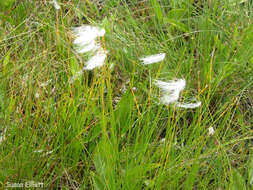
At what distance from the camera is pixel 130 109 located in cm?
124

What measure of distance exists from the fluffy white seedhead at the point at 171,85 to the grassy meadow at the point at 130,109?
0.03m

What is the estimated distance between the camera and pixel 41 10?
5.94 feet

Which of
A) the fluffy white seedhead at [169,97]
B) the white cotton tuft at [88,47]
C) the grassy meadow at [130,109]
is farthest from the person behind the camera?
the white cotton tuft at [88,47]

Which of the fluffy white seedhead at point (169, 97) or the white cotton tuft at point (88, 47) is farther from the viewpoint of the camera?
the white cotton tuft at point (88, 47)

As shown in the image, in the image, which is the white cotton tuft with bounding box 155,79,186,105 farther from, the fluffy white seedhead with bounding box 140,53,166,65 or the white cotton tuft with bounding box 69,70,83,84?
the white cotton tuft with bounding box 69,70,83,84

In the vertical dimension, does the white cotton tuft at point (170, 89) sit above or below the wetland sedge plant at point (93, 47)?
below

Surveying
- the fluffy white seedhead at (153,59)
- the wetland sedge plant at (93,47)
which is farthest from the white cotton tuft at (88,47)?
the fluffy white seedhead at (153,59)

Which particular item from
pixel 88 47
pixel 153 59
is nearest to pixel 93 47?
pixel 88 47

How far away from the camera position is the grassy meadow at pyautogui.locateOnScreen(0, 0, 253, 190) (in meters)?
1.11

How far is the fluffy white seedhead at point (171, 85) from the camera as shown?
126 cm

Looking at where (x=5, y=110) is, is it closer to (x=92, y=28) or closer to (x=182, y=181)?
(x=92, y=28)

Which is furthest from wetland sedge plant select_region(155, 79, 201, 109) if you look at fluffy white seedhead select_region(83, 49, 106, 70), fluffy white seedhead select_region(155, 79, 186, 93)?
fluffy white seedhead select_region(83, 49, 106, 70)

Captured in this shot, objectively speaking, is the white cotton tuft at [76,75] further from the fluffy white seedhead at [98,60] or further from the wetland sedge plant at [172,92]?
the wetland sedge plant at [172,92]

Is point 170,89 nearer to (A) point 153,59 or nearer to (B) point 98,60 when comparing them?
(A) point 153,59
